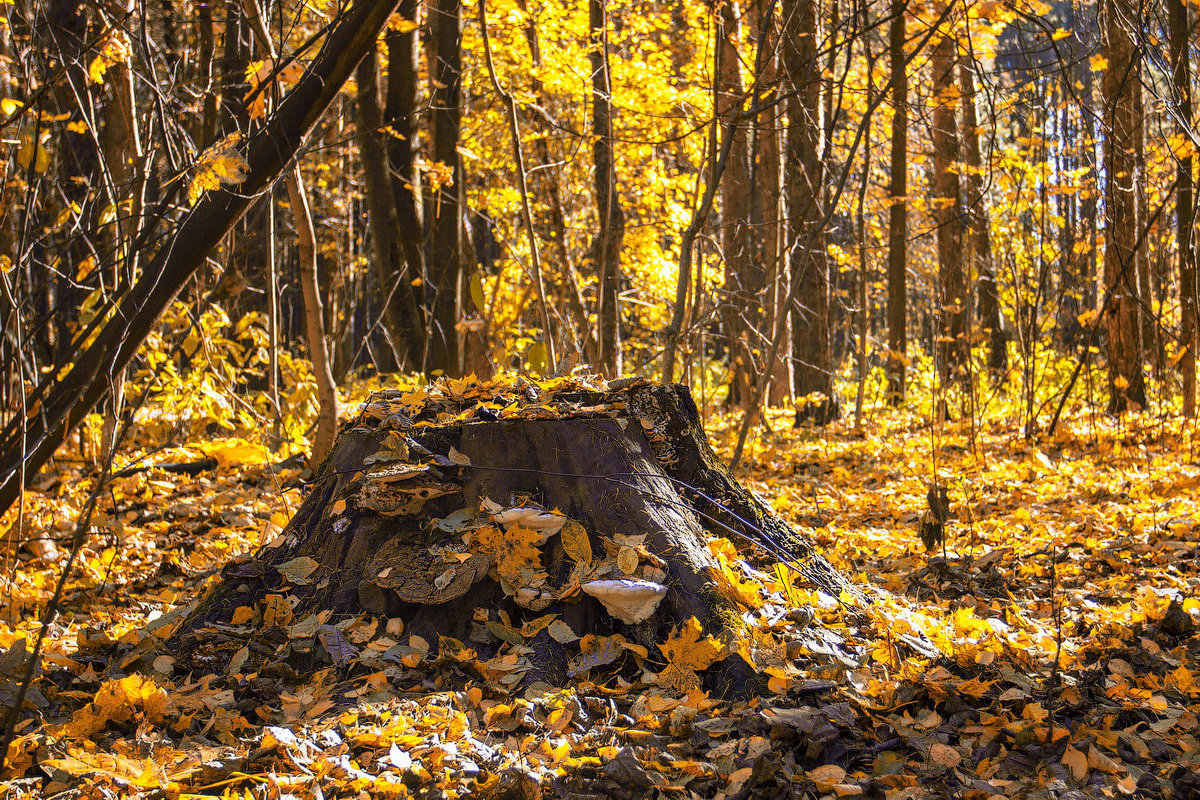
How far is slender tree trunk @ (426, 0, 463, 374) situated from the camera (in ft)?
26.3

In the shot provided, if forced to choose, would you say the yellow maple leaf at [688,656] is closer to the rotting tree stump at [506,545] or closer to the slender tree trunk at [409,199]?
the rotting tree stump at [506,545]

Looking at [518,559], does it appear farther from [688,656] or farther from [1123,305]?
[1123,305]

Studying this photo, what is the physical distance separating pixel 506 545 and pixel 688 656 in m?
0.65

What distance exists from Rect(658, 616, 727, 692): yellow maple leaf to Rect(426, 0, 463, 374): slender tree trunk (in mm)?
5911

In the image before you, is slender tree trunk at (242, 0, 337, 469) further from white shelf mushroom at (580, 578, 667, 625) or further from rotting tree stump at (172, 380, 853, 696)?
white shelf mushroom at (580, 578, 667, 625)

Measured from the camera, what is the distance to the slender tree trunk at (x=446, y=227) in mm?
8031

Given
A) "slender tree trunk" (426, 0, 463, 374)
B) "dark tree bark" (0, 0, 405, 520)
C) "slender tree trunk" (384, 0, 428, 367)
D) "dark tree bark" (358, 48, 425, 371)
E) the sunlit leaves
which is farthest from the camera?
"dark tree bark" (358, 48, 425, 371)

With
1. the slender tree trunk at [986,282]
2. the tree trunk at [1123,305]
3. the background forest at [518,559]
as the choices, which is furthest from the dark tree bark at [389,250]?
the tree trunk at [1123,305]

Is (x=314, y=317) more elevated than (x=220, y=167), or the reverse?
(x=220, y=167)

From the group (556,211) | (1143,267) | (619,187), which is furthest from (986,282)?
(556,211)

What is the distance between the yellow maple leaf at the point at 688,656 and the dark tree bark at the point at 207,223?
192cm

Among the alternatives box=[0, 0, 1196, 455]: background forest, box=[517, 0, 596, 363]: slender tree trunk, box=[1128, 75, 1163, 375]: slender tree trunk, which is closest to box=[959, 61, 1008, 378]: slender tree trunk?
box=[0, 0, 1196, 455]: background forest

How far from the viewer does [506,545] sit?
2.60 meters

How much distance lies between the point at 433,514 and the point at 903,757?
1.55 meters
